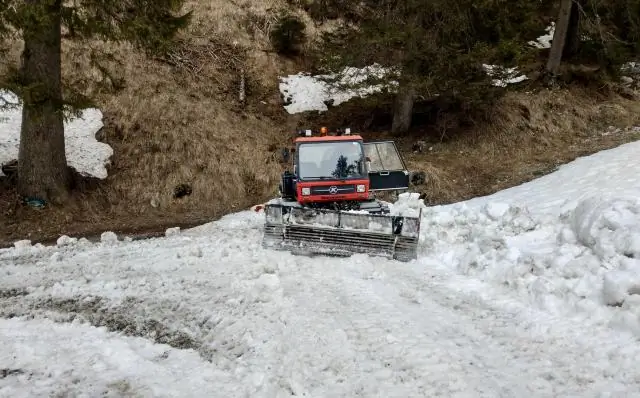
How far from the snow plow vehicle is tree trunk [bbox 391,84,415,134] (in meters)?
5.16

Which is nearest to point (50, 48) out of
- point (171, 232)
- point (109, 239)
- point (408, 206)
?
point (109, 239)

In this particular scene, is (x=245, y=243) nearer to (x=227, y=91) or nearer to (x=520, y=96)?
(x=227, y=91)

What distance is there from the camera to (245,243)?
9.36m

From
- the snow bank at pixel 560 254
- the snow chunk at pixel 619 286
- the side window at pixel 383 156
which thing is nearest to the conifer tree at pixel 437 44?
the side window at pixel 383 156

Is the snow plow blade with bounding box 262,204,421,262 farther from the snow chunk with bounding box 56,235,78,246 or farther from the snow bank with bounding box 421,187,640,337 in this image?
the snow chunk with bounding box 56,235,78,246

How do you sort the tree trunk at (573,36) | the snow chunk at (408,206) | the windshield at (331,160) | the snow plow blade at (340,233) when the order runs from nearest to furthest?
1. the snow plow blade at (340,233)
2. the windshield at (331,160)
3. the snow chunk at (408,206)
4. the tree trunk at (573,36)

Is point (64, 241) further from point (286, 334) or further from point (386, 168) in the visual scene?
point (386, 168)

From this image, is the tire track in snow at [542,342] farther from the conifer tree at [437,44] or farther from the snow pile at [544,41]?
the snow pile at [544,41]

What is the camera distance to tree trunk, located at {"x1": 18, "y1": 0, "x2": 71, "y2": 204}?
10.9 meters

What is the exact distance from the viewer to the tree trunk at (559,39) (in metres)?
19.2

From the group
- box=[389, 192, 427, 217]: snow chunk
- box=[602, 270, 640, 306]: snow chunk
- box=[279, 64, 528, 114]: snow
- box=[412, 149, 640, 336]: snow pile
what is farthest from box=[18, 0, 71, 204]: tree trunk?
box=[602, 270, 640, 306]: snow chunk

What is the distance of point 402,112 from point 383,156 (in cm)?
557

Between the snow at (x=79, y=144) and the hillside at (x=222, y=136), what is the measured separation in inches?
12.9

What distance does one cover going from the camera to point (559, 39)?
19406 mm
